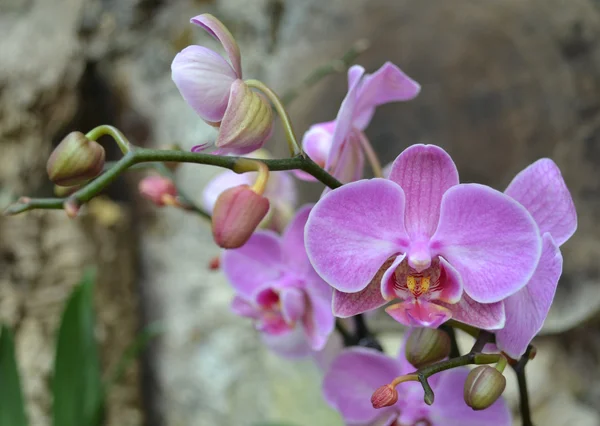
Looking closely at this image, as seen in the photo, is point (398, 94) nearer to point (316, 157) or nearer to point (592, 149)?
point (316, 157)

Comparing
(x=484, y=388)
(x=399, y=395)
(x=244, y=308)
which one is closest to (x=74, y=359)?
(x=244, y=308)

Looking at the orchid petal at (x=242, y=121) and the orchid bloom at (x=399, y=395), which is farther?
the orchid bloom at (x=399, y=395)

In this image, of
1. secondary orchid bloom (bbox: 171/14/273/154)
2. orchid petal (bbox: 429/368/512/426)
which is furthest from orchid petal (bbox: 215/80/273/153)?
orchid petal (bbox: 429/368/512/426)

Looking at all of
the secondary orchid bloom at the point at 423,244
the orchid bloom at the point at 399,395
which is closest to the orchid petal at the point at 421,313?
the secondary orchid bloom at the point at 423,244

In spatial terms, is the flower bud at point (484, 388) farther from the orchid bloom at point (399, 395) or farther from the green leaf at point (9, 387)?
the green leaf at point (9, 387)

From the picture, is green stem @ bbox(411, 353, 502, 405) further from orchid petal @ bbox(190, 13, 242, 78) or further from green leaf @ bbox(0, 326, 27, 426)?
green leaf @ bbox(0, 326, 27, 426)

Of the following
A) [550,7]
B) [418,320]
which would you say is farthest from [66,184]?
[550,7]
